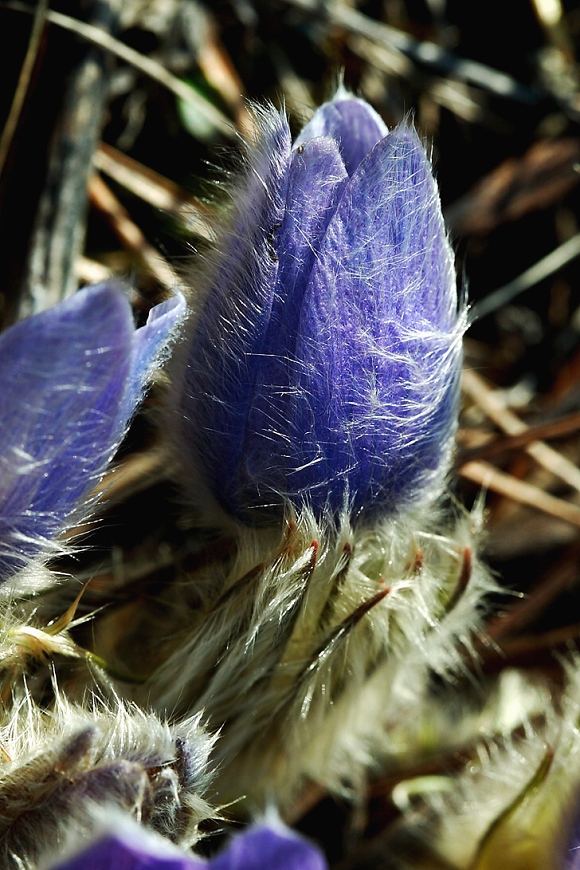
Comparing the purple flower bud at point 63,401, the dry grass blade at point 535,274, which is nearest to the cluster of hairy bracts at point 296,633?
the purple flower bud at point 63,401

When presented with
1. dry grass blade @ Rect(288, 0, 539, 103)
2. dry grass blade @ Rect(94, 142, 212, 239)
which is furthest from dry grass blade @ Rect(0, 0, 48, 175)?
dry grass blade @ Rect(288, 0, 539, 103)

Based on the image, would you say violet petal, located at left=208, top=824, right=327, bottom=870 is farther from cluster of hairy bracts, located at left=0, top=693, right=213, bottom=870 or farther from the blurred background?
the blurred background

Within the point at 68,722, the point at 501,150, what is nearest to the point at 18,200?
the point at 68,722

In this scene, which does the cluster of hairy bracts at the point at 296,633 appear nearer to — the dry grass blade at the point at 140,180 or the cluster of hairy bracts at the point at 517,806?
the cluster of hairy bracts at the point at 517,806

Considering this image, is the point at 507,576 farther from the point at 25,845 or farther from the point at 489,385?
the point at 25,845

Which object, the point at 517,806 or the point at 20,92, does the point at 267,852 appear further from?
the point at 20,92

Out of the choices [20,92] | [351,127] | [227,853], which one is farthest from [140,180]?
[227,853]
